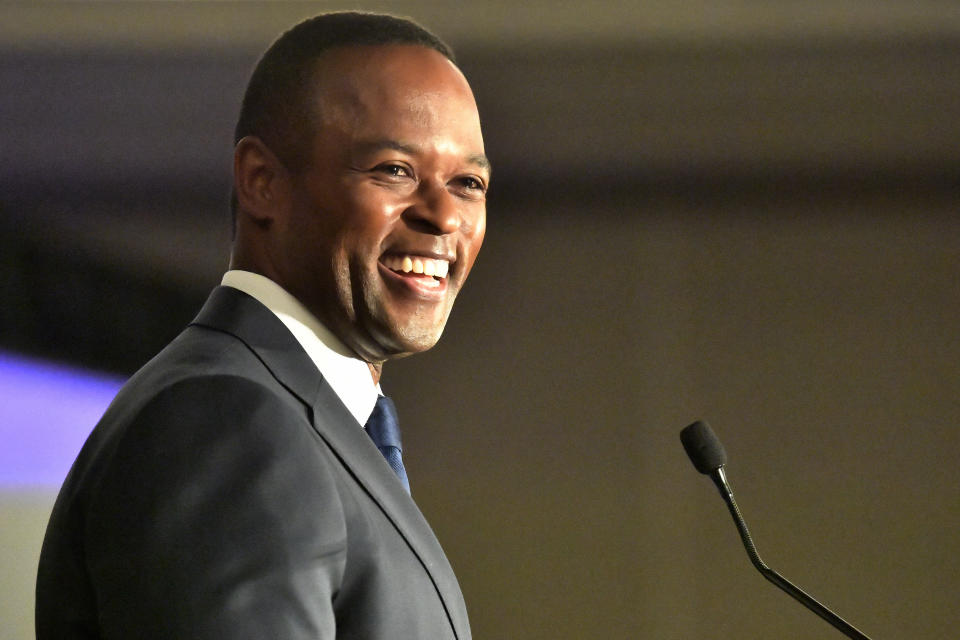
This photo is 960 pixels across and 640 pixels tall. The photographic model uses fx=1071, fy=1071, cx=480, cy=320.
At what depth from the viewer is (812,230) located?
2838 millimetres

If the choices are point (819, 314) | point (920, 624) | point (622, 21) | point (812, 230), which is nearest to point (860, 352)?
point (819, 314)

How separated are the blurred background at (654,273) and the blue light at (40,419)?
60 centimetres

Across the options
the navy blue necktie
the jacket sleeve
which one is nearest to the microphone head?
the navy blue necktie

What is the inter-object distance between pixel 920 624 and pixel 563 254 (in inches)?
51.9

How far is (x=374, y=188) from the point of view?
1.00m

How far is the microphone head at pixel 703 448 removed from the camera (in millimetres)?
1222

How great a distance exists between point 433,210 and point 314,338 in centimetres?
17

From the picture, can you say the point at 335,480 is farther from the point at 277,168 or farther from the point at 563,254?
the point at 563,254

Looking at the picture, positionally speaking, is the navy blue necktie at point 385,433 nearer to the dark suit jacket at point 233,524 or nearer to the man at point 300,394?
the man at point 300,394

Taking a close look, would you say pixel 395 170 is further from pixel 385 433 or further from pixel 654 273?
pixel 654 273

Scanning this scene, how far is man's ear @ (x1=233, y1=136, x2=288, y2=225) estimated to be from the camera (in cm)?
103

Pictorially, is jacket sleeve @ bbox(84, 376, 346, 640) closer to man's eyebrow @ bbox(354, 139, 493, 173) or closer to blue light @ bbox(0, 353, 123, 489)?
man's eyebrow @ bbox(354, 139, 493, 173)

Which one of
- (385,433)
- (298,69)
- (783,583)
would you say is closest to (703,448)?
(783,583)

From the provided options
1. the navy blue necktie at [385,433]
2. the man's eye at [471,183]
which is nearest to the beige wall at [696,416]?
the navy blue necktie at [385,433]
